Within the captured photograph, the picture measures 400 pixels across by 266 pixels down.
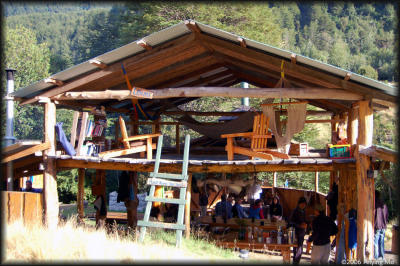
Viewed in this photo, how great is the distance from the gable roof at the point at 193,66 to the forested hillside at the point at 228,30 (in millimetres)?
3738

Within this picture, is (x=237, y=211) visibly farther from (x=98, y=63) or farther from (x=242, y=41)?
(x=98, y=63)

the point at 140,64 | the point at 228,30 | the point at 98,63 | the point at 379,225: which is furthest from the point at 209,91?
the point at 228,30

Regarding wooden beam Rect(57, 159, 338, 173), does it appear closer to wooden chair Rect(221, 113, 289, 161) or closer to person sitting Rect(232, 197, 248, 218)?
wooden chair Rect(221, 113, 289, 161)

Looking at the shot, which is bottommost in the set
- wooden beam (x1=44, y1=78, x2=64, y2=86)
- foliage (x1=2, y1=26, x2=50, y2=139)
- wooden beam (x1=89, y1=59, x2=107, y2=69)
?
wooden beam (x1=44, y1=78, x2=64, y2=86)

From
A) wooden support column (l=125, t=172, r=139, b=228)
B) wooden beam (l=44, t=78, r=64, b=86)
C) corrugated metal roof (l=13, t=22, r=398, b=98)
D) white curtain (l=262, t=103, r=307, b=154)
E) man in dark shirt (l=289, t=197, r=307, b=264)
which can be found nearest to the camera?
corrugated metal roof (l=13, t=22, r=398, b=98)

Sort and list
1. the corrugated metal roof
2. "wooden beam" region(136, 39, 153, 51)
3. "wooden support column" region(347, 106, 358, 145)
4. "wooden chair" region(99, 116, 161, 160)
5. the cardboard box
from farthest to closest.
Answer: "wooden support column" region(347, 106, 358, 145) → "wooden chair" region(99, 116, 161, 160) → the cardboard box → "wooden beam" region(136, 39, 153, 51) → the corrugated metal roof

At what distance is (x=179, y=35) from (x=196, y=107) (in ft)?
57.0

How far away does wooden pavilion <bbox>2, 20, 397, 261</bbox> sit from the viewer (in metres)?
8.32

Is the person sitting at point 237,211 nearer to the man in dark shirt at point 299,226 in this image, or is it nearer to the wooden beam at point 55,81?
the man in dark shirt at point 299,226

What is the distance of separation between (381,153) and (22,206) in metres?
7.13

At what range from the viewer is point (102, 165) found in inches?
386

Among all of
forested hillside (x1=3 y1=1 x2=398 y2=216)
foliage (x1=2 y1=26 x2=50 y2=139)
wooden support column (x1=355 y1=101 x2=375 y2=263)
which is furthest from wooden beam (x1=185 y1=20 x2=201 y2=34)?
foliage (x1=2 y1=26 x2=50 y2=139)

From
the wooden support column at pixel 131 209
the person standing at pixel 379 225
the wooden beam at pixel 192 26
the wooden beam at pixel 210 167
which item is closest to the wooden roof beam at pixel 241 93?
the wooden beam at pixel 192 26

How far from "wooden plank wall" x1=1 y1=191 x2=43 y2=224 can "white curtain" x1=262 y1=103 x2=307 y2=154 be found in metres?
5.25
